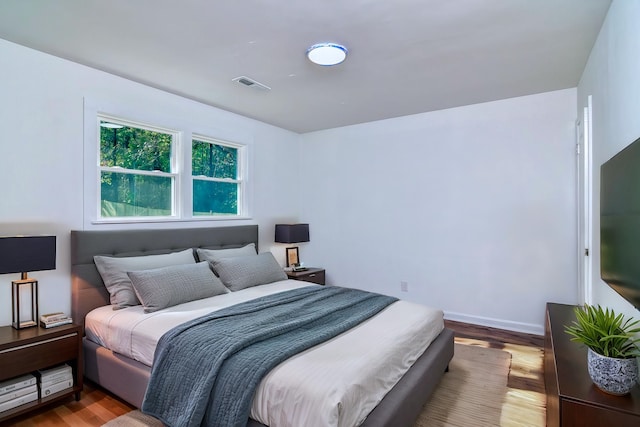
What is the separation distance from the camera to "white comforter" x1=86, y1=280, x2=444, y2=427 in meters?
→ 1.58

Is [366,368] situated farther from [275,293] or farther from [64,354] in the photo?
[64,354]

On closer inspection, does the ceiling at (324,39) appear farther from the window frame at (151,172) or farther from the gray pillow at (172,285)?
the gray pillow at (172,285)

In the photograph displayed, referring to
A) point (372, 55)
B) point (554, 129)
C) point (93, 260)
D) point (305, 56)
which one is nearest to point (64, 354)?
point (93, 260)

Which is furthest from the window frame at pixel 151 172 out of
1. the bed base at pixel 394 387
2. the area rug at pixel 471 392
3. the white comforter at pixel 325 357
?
the area rug at pixel 471 392

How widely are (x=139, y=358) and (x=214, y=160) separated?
8.64 ft

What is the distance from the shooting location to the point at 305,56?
281 centimetres

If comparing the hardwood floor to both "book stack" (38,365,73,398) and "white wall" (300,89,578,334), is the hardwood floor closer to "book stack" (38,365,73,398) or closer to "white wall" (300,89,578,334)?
"book stack" (38,365,73,398)

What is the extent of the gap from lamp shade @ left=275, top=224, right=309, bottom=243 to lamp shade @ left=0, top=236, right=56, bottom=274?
110 inches

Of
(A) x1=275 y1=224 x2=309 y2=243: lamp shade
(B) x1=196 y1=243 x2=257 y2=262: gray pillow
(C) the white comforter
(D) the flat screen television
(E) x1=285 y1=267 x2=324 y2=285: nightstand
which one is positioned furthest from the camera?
(A) x1=275 y1=224 x2=309 y2=243: lamp shade

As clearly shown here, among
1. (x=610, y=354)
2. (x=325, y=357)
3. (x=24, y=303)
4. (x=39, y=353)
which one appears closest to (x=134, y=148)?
(x=24, y=303)

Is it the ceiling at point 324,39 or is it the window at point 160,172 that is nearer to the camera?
the ceiling at point 324,39

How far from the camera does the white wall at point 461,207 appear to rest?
12.2 ft

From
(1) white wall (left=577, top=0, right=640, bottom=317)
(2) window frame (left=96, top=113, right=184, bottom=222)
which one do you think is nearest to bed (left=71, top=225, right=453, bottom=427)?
(2) window frame (left=96, top=113, right=184, bottom=222)

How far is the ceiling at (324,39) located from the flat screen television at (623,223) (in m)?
1.17
